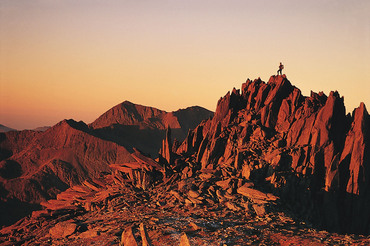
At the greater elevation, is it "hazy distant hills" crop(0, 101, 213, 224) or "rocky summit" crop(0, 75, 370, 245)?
"rocky summit" crop(0, 75, 370, 245)

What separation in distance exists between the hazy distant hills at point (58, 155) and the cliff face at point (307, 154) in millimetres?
61361

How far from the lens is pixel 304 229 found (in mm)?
28375

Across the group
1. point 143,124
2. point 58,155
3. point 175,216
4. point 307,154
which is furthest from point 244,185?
point 143,124

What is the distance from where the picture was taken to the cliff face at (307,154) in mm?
37625

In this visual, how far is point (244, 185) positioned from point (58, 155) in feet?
287

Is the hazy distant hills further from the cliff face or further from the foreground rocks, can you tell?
the cliff face

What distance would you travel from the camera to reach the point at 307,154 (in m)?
39.0

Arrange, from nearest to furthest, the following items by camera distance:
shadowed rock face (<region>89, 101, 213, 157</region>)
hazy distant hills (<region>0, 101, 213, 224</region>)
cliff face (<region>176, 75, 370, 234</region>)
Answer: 1. cliff face (<region>176, 75, 370, 234</region>)
2. hazy distant hills (<region>0, 101, 213, 224</region>)
3. shadowed rock face (<region>89, 101, 213, 157</region>)

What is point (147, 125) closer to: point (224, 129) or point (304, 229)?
point (224, 129)

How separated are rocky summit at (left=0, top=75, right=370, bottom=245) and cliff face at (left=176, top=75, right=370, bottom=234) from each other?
109 mm

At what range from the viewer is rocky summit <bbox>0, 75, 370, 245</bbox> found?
98.1 feet

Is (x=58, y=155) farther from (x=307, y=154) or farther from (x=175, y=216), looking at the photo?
(x=307, y=154)

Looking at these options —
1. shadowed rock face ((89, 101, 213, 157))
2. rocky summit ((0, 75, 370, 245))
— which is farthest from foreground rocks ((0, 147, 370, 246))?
shadowed rock face ((89, 101, 213, 157))

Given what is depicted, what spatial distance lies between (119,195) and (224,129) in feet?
47.5
